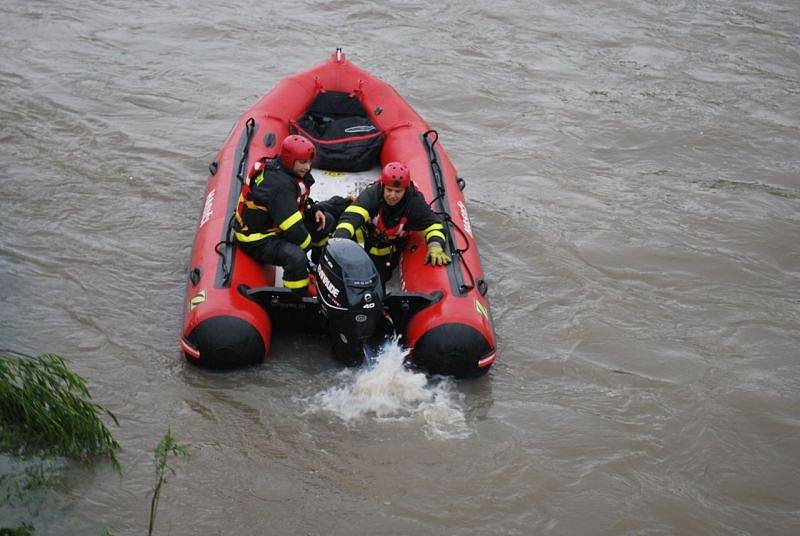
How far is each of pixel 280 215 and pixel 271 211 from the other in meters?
0.07

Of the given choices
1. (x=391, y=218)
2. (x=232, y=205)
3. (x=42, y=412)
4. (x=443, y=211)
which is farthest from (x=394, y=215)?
(x=42, y=412)

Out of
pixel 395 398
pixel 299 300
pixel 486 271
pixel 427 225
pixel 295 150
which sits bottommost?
pixel 395 398

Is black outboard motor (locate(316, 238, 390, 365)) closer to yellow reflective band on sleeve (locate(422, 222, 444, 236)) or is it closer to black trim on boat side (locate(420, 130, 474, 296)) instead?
black trim on boat side (locate(420, 130, 474, 296))

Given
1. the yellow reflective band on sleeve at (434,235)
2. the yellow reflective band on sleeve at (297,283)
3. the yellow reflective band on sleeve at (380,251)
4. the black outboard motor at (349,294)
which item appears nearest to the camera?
the black outboard motor at (349,294)

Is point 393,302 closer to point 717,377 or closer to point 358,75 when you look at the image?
point 717,377

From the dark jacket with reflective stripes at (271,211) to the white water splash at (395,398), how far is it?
0.94 meters

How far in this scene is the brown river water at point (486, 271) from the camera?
17.1 feet

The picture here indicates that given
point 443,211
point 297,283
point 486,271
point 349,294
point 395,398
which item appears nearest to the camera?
point 349,294

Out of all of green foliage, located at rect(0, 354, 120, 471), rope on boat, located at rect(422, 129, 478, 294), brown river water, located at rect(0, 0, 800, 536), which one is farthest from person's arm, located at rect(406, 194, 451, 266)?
green foliage, located at rect(0, 354, 120, 471)

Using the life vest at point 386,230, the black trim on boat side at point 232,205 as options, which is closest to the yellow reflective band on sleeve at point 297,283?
the black trim on boat side at point 232,205

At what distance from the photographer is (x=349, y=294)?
5527 mm

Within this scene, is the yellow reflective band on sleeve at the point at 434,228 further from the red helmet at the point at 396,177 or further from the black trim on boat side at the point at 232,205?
the black trim on boat side at the point at 232,205

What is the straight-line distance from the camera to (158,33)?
1212cm

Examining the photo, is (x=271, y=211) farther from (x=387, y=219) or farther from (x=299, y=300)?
(x=387, y=219)
